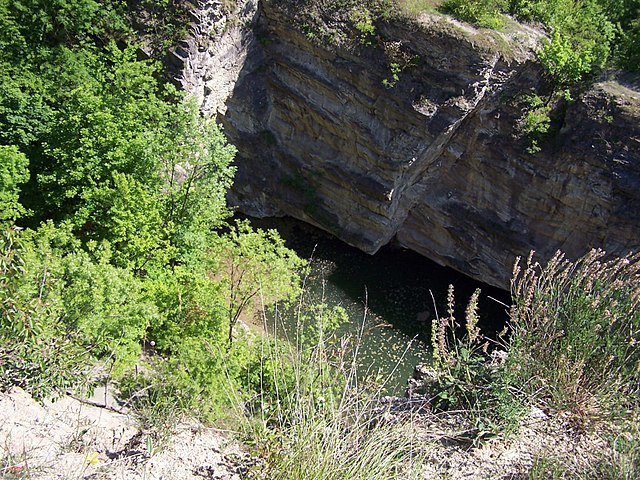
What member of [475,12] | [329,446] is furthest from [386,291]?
[329,446]

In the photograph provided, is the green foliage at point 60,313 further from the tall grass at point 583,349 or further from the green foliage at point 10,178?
the tall grass at point 583,349

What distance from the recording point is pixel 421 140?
605 inches

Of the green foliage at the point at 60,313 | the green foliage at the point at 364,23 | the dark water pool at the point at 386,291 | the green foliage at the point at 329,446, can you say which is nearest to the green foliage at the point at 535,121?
the green foliage at the point at 364,23

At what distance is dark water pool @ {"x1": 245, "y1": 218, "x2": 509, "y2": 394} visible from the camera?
49.3 ft

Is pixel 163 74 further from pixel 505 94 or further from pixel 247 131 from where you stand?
pixel 505 94

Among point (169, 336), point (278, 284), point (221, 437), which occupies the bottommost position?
point (169, 336)

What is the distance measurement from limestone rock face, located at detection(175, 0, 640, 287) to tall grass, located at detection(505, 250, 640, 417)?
923 centimetres

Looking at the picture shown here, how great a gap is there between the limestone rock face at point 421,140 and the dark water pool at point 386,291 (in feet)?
1.53

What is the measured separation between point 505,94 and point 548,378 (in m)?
11.2

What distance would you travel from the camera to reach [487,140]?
1567cm

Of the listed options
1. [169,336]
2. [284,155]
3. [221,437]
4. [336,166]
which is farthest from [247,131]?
[221,437]

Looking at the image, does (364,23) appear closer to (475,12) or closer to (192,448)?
(475,12)

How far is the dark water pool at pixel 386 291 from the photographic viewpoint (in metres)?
15.0

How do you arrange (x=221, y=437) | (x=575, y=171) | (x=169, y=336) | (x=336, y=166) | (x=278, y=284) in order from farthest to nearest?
(x=336, y=166)
(x=575, y=171)
(x=278, y=284)
(x=169, y=336)
(x=221, y=437)
